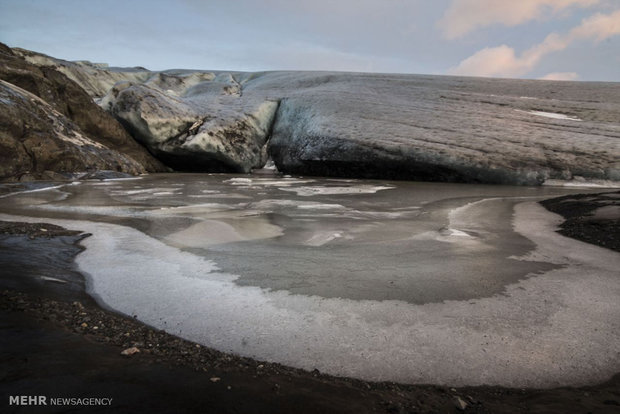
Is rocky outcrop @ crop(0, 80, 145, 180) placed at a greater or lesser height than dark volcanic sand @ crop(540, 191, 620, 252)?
greater

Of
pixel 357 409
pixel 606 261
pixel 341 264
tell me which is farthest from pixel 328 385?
pixel 606 261

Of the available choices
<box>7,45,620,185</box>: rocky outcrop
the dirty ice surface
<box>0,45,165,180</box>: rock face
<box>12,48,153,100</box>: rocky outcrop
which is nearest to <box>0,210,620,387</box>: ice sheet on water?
the dirty ice surface

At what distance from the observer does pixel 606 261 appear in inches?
91.1

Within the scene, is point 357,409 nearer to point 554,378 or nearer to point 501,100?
point 554,378

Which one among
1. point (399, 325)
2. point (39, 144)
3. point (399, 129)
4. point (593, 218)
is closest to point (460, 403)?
point (399, 325)

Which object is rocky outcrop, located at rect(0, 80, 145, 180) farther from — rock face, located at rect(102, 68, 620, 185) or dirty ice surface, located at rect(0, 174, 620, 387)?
dirty ice surface, located at rect(0, 174, 620, 387)

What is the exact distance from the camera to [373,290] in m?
1.85

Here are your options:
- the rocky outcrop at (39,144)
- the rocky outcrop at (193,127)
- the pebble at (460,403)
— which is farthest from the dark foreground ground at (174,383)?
the rocky outcrop at (193,127)

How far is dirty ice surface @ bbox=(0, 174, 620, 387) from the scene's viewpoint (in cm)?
131

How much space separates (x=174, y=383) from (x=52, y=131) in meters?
7.79

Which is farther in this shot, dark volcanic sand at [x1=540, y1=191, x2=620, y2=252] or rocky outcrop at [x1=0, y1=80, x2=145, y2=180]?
rocky outcrop at [x1=0, y1=80, x2=145, y2=180]

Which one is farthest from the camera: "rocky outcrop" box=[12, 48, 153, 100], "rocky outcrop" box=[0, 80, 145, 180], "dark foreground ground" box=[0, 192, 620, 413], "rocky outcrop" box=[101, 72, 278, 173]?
"rocky outcrop" box=[12, 48, 153, 100]

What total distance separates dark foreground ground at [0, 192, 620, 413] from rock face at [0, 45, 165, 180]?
6251mm

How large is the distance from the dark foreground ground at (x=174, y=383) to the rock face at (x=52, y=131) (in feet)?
20.5
